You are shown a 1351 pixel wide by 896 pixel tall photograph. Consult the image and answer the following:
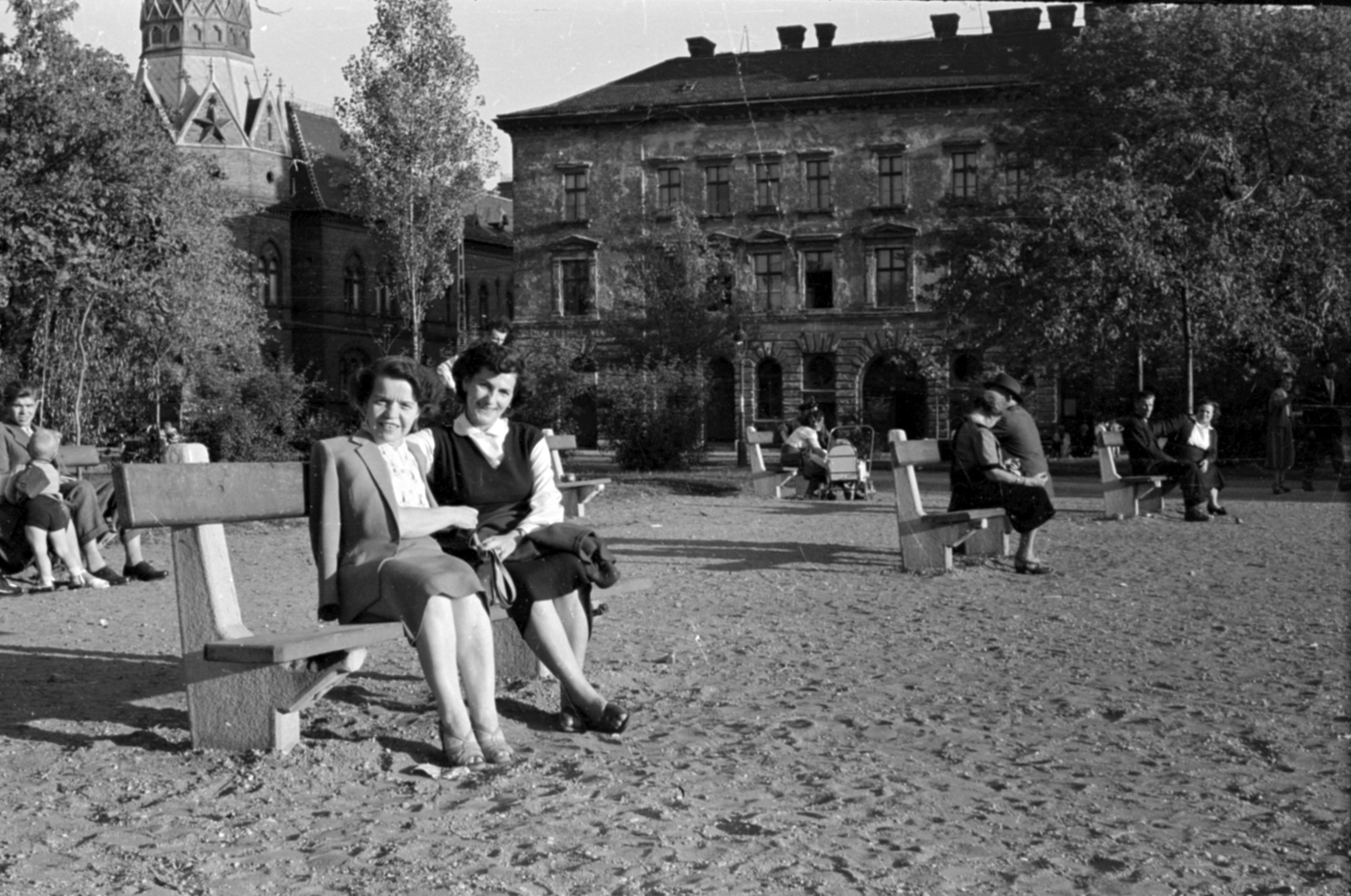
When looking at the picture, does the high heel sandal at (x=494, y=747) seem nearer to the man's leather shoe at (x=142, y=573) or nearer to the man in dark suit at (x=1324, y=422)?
the man's leather shoe at (x=142, y=573)

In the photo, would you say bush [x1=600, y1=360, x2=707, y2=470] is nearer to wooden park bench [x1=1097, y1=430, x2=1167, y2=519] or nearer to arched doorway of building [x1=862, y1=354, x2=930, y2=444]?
wooden park bench [x1=1097, y1=430, x2=1167, y2=519]

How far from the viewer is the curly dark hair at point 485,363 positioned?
625 cm

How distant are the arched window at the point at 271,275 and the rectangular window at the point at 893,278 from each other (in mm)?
28749

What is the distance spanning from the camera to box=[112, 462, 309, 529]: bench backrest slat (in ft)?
16.9

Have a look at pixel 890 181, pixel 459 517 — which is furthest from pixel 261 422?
pixel 890 181

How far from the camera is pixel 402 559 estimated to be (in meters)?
5.55

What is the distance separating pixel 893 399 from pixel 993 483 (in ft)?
161

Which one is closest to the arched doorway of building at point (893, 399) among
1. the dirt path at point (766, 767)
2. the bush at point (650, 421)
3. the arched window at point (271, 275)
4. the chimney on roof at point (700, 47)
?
the chimney on roof at point (700, 47)

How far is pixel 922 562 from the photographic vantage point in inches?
465

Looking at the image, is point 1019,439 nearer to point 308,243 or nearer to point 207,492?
point 207,492

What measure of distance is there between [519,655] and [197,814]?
93.2 inches

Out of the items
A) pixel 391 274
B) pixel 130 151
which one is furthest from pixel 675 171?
pixel 130 151

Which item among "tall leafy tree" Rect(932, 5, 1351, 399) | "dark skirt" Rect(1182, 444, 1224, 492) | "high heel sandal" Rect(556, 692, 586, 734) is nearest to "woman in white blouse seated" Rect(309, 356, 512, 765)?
"high heel sandal" Rect(556, 692, 586, 734)

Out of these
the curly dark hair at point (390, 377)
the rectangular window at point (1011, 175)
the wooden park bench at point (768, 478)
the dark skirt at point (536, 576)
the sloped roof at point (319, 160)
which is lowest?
the wooden park bench at point (768, 478)
